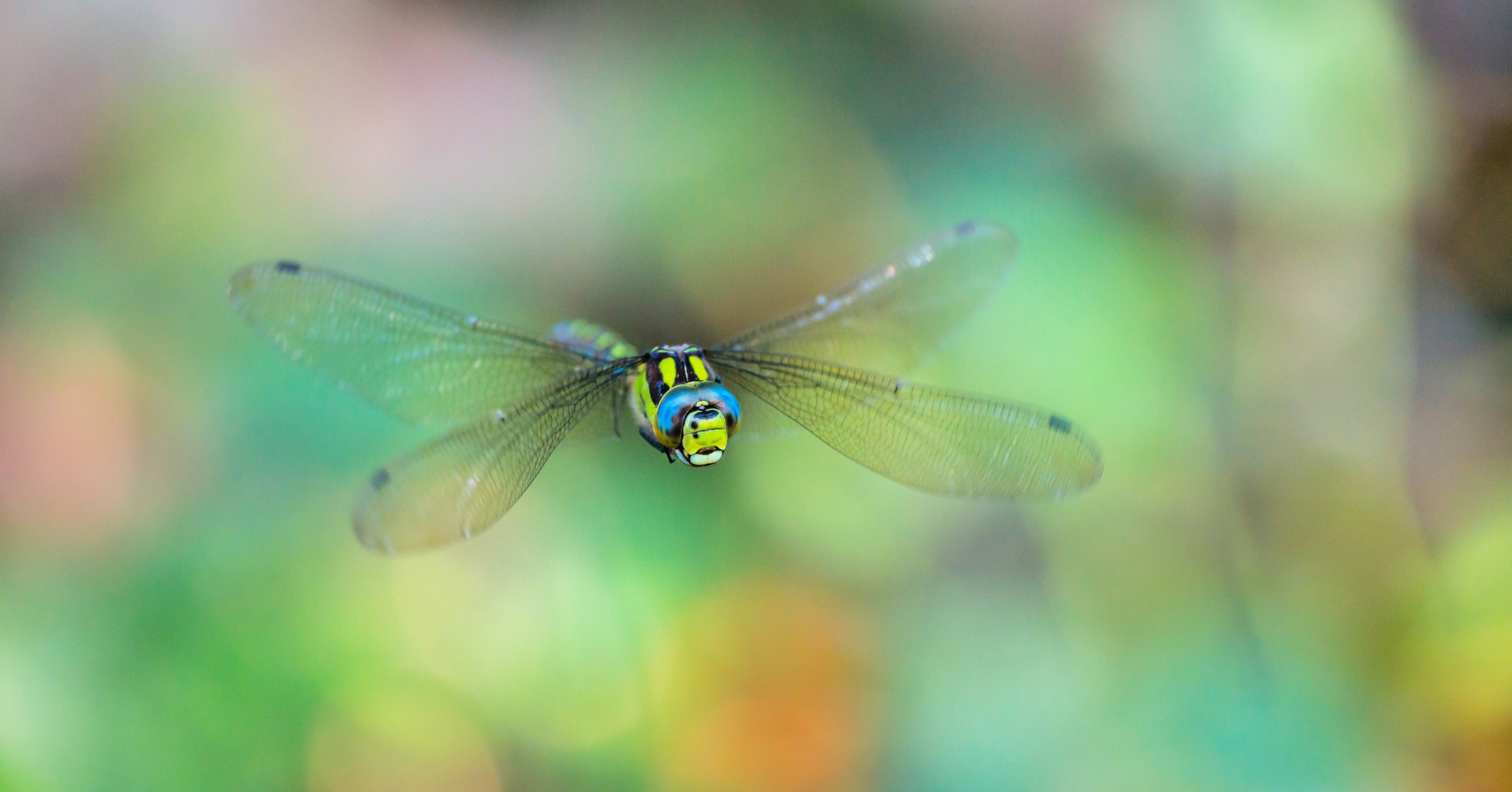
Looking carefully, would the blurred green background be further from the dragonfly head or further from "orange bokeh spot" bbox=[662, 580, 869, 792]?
the dragonfly head

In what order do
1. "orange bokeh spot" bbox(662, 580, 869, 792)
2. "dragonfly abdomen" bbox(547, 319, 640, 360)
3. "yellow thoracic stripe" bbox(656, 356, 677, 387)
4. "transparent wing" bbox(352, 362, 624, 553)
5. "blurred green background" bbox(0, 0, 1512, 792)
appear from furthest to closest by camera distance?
1. "orange bokeh spot" bbox(662, 580, 869, 792)
2. "blurred green background" bbox(0, 0, 1512, 792)
3. "dragonfly abdomen" bbox(547, 319, 640, 360)
4. "yellow thoracic stripe" bbox(656, 356, 677, 387)
5. "transparent wing" bbox(352, 362, 624, 553)

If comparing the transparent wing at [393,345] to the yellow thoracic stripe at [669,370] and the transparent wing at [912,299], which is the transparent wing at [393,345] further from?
the transparent wing at [912,299]

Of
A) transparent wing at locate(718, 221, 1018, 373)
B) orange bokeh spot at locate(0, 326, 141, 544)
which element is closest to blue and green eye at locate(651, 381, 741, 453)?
transparent wing at locate(718, 221, 1018, 373)

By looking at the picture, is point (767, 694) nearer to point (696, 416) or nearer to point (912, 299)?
point (912, 299)

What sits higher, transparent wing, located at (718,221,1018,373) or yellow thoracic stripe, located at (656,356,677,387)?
transparent wing, located at (718,221,1018,373)

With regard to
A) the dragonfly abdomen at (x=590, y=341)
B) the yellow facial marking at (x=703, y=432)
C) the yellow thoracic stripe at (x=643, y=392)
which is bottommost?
the yellow facial marking at (x=703, y=432)

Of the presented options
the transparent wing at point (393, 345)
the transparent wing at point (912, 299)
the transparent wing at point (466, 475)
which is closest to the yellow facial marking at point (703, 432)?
the transparent wing at point (466, 475)

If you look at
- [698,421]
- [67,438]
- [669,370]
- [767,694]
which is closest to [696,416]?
[698,421]
